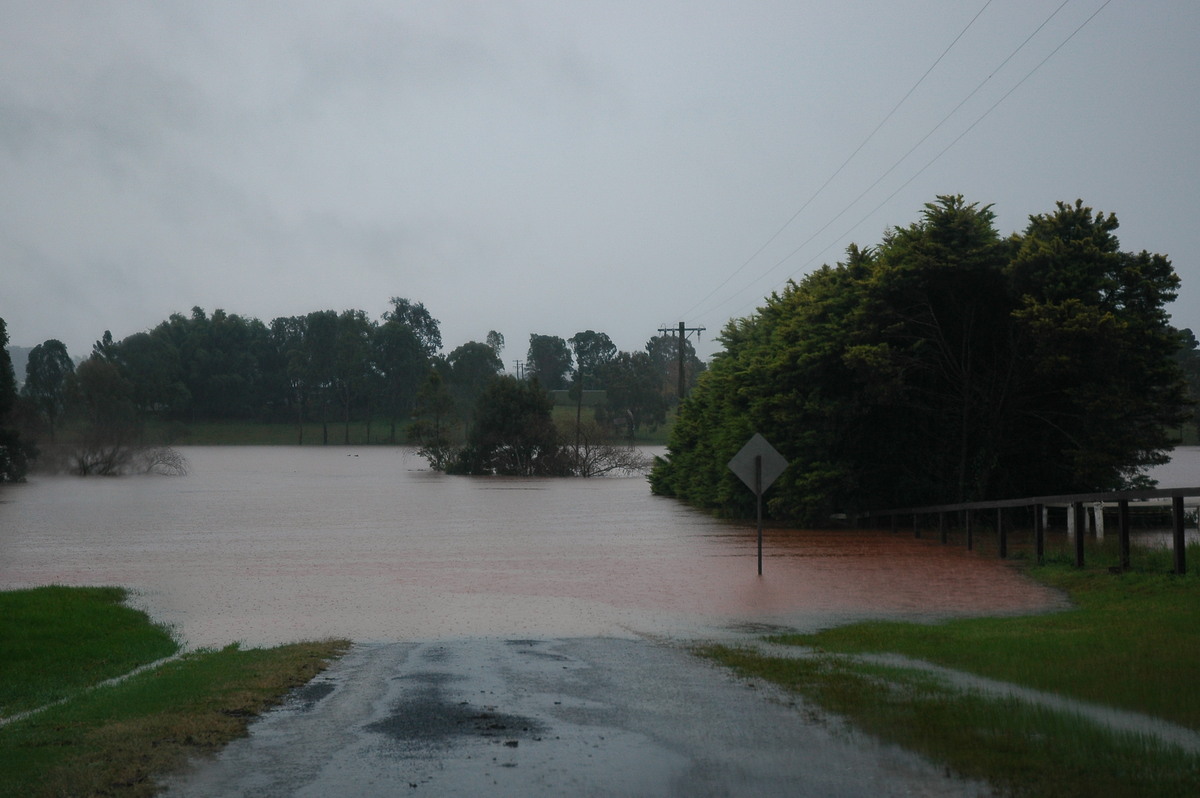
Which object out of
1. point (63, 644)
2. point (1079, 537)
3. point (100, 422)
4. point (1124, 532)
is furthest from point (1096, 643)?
point (100, 422)

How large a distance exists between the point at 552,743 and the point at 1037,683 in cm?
403

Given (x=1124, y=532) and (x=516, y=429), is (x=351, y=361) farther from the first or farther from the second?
(x=1124, y=532)

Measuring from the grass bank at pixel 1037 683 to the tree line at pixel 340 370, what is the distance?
93.2 metres

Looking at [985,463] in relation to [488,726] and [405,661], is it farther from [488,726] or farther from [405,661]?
[488,726]

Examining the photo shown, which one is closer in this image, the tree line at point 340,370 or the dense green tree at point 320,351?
the tree line at point 340,370

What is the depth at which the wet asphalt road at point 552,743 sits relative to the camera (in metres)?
6.47

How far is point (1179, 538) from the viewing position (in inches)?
596

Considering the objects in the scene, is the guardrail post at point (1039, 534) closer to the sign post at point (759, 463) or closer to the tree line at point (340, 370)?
the sign post at point (759, 463)

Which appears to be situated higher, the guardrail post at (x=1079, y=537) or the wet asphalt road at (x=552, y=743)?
the guardrail post at (x=1079, y=537)

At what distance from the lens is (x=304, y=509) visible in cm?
5056

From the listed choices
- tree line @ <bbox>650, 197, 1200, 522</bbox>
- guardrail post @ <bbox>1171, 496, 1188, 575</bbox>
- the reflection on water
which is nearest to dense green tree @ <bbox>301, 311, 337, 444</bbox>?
the reflection on water

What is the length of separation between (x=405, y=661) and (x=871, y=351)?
2037 cm

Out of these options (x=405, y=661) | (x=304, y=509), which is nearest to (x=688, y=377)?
(x=304, y=509)

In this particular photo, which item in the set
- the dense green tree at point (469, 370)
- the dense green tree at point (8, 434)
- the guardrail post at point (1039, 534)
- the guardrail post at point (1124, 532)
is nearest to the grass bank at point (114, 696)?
the guardrail post at point (1124, 532)
